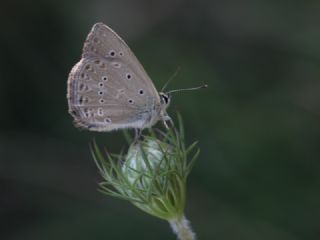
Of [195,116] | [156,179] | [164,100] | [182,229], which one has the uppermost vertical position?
[164,100]

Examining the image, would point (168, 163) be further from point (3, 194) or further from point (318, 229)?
point (3, 194)

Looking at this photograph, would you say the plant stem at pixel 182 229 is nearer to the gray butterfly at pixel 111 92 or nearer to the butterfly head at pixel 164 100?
the gray butterfly at pixel 111 92

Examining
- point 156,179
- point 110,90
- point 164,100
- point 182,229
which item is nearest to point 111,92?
point 110,90

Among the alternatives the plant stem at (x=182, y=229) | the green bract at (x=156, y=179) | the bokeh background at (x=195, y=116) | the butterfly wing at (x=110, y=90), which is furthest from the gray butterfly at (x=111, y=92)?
the bokeh background at (x=195, y=116)

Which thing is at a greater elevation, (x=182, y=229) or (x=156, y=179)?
(x=156, y=179)

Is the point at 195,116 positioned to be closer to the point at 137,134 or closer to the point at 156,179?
the point at 137,134

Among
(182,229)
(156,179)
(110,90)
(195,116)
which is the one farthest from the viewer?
(195,116)
